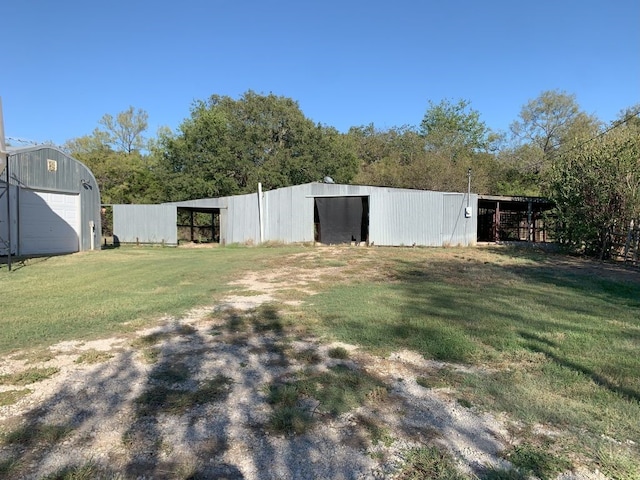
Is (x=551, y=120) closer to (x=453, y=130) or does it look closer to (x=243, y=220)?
(x=453, y=130)

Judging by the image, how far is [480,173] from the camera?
29.8m

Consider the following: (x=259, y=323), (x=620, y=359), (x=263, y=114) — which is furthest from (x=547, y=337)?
(x=263, y=114)

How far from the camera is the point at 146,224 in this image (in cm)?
2150

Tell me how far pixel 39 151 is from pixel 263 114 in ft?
67.0

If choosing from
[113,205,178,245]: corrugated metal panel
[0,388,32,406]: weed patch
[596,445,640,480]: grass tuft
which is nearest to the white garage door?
[113,205,178,245]: corrugated metal panel

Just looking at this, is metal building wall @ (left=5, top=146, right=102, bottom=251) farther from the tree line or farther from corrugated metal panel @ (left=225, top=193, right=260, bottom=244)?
the tree line

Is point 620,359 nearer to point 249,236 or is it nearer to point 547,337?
point 547,337

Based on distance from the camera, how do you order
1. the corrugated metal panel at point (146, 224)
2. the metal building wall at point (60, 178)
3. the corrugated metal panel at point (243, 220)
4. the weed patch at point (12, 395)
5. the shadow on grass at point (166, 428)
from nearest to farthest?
1. the shadow on grass at point (166, 428)
2. the weed patch at point (12, 395)
3. the metal building wall at point (60, 178)
4. the corrugated metal panel at point (243, 220)
5. the corrugated metal panel at point (146, 224)

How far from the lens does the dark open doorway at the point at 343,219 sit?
1894 centimetres

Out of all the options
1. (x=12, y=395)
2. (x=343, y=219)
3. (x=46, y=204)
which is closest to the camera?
(x=12, y=395)

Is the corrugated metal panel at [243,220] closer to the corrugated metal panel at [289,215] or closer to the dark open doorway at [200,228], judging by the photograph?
the corrugated metal panel at [289,215]

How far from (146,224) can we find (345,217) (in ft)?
34.3

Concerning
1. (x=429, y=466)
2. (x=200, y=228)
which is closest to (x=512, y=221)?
(x=200, y=228)

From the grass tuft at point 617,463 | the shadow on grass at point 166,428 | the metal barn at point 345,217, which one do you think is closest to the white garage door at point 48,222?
the metal barn at point 345,217
